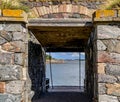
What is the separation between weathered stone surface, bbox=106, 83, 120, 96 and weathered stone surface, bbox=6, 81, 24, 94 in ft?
4.87

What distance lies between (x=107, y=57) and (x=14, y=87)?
166cm

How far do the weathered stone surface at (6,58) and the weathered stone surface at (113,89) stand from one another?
1.68 metres

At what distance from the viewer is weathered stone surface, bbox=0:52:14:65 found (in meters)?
5.21

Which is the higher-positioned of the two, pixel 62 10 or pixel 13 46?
pixel 62 10

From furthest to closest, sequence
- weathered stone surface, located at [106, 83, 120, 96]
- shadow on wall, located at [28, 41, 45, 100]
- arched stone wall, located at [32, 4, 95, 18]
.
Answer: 1. arched stone wall, located at [32, 4, 95, 18]
2. shadow on wall, located at [28, 41, 45, 100]
3. weathered stone surface, located at [106, 83, 120, 96]

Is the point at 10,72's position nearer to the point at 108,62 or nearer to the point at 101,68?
the point at 101,68

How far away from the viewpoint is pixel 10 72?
5.21 meters

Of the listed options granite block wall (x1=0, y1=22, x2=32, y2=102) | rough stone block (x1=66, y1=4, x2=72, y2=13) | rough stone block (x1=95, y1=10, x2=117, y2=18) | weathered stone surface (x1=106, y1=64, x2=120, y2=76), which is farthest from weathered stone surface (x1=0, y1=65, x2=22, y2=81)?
rough stone block (x1=66, y1=4, x2=72, y2=13)

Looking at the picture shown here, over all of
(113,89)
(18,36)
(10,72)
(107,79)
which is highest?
(18,36)

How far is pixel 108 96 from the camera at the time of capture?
509 cm

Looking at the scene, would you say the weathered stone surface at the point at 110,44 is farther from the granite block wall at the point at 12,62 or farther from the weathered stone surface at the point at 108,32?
the granite block wall at the point at 12,62

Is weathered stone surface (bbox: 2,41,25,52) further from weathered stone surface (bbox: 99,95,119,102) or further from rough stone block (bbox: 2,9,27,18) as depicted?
weathered stone surface (bbox: 99,95,119,102)

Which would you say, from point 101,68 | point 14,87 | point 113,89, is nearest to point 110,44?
point 101,68

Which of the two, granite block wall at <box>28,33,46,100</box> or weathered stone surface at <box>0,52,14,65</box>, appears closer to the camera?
weathered stone surface at <box>0,52,14,65</box>
